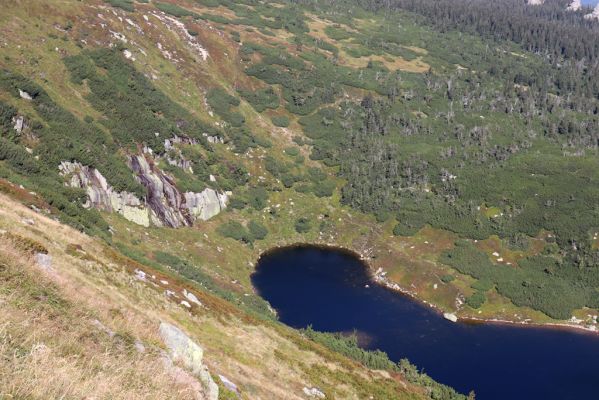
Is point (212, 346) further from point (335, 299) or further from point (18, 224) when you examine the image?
point (335, 299)

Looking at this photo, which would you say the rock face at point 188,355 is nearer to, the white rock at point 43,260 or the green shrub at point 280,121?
the white rock at point 43,260

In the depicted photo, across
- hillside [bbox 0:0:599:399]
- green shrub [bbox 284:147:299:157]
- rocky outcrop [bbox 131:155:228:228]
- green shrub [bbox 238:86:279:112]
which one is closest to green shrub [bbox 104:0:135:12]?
hillside [bbox 0:0:599:399]

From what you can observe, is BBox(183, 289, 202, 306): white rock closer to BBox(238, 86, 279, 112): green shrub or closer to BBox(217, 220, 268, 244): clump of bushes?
BBox(217, 220, 268, 244): clump of bushes

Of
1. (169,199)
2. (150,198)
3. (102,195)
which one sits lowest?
(169,199)

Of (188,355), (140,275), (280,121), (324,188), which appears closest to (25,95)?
(140,275)

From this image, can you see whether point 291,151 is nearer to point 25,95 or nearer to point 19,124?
point 25,95

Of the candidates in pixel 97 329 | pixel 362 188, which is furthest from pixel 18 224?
pixel 362 188
